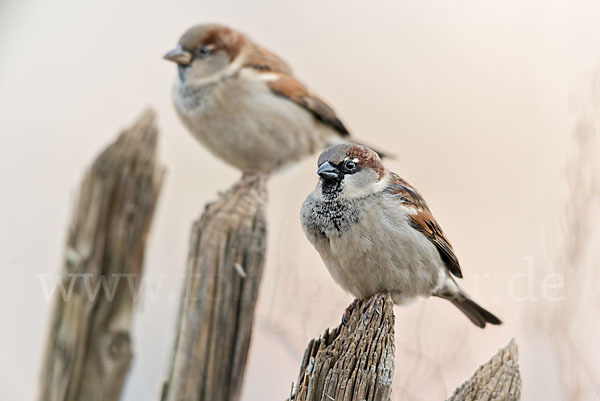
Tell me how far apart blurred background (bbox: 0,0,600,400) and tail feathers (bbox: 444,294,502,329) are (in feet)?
0.28

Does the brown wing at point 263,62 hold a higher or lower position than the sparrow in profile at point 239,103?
higher

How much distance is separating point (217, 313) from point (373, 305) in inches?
24.3

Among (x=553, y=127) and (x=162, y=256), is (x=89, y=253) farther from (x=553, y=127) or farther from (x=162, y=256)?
(x=553, y=127)

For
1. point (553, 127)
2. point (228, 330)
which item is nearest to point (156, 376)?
point (228, 330)

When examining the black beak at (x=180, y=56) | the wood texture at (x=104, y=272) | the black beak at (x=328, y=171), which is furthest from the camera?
the black beak at (x=180, y=56)

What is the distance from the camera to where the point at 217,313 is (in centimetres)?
234

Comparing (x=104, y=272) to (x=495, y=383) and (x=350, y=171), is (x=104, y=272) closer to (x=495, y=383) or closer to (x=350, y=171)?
(x=350, y=171)

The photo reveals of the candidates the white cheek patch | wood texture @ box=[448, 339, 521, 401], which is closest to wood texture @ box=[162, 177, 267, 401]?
wood texture @ box=[448, 339, 521, 401]

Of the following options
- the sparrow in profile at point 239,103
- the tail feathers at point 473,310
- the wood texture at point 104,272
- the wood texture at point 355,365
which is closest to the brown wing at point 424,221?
the tail feathers at point 473,310

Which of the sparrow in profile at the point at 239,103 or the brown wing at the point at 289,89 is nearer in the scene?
the sparrow in profile at the point at 239,103

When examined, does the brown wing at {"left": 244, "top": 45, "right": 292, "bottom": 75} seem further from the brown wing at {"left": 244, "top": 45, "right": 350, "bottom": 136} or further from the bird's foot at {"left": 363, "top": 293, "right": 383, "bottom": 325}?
the bird's foot at {"left": 363, "top": 293, "right": 383, "bottom": 325}

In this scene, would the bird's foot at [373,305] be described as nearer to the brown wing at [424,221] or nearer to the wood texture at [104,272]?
the brown wing at [424,221]

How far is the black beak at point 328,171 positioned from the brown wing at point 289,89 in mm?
1823

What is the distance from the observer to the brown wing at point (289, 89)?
3.70 meters
